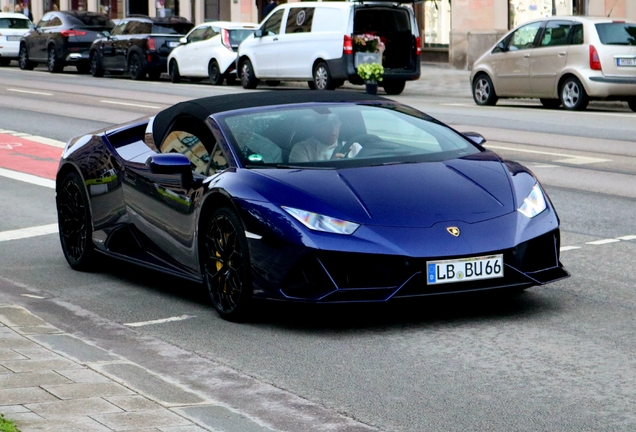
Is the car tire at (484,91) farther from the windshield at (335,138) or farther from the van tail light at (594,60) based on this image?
the windshield at (335,138)

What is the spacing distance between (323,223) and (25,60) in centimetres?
3786

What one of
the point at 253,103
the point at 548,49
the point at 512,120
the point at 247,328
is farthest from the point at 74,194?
the point at 548,49

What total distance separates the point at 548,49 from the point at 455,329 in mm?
18132

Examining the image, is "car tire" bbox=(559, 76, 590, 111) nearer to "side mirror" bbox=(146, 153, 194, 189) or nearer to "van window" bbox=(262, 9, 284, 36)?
"van window" bbox=(262, 9, 284, 36)

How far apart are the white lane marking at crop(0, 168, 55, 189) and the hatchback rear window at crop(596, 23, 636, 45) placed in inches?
481

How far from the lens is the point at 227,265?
7.11 metres

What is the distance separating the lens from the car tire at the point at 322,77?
1146 inches

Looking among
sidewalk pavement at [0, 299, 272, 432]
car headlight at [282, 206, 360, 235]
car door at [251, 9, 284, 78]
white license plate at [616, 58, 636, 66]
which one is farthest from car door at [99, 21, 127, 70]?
sidewalk pavement at [0, 299, 272, 432]

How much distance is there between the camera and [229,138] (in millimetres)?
7582

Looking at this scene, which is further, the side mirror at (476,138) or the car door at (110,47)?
the car door at (110,47)

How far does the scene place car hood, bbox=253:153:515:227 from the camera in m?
6.76

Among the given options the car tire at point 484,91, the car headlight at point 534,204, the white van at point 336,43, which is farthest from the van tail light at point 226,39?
the car headlight at point 534,204

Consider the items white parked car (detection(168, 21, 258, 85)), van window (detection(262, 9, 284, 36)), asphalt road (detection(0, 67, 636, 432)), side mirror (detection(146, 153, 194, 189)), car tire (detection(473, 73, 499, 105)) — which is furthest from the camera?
white parked car (detection(168, 21, 258, 85))

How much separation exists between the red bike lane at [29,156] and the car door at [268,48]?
1212 centimetres
